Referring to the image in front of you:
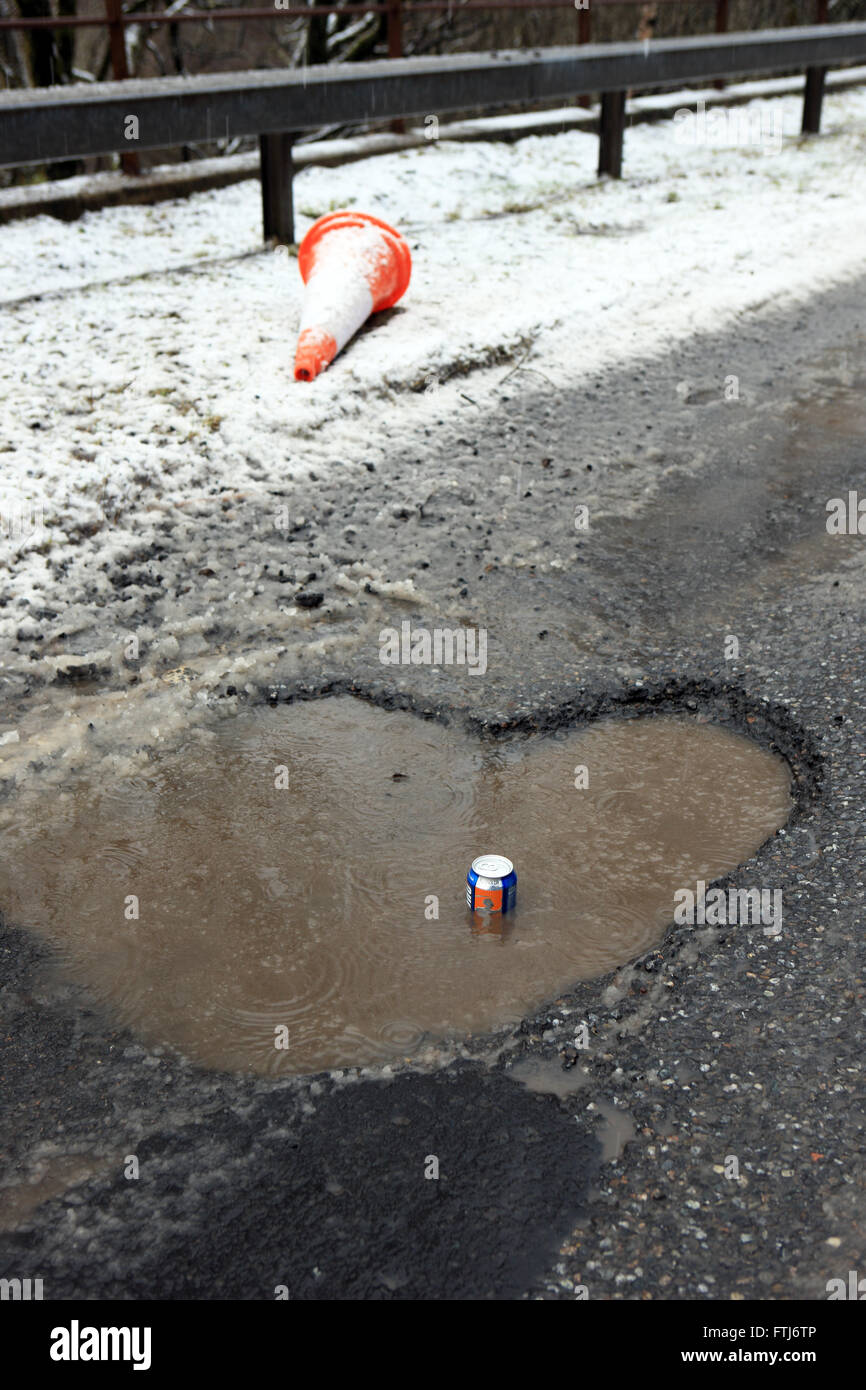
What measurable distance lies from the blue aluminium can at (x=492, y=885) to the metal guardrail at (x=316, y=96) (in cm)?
554

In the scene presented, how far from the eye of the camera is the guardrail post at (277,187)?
26.1ft

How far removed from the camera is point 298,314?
7160 millimetres

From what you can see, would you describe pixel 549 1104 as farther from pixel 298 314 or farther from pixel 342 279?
pixel 298 314

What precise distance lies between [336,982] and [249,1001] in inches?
9.0

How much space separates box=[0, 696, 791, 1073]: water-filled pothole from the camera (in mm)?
3004

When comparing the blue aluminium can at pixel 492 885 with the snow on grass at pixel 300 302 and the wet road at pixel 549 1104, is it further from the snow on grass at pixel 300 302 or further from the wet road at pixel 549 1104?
the snow on grass at pixel 300 302

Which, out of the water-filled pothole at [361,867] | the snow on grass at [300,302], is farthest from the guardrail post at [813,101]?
the water-filled pothole at [361,867]

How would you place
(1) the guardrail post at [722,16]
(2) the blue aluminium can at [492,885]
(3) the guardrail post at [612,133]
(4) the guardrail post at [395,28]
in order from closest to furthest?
(2) the blue aluminium can at [492,885] < (3) the guardrail post at [612,133] < (4) the guardrail post at [395,28] < (1) the guardrail post at [722,16]

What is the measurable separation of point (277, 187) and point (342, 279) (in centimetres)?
178

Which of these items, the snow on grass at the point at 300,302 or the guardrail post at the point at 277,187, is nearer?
the snow on grass at the point at 300,302

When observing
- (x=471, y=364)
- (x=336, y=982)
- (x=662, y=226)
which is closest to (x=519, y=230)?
(x=662, y=226)

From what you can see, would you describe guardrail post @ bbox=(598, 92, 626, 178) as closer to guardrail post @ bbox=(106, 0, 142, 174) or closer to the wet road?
guardrail post @ bbox=(106, 0, 142, 174)

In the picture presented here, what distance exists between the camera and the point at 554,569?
505 centimetres

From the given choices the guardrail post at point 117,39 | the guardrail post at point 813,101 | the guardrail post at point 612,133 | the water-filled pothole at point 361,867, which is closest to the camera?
the water-filled pothole at point 361,867
